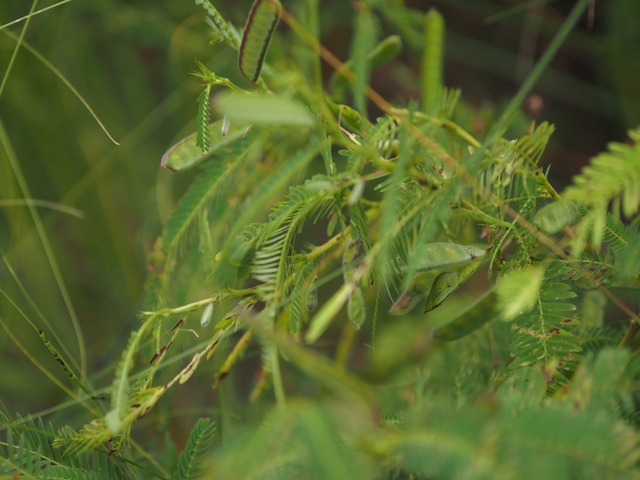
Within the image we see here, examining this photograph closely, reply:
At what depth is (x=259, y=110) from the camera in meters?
0.24

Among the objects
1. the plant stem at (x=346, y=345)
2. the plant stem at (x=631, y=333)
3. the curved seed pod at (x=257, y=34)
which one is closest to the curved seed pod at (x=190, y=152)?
the curved seed pod at (x=257, y=34)

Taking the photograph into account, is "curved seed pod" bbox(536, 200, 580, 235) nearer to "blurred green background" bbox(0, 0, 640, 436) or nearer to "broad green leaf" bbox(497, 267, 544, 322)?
"broad green leaf" bbox(497, 267, 544, 322)

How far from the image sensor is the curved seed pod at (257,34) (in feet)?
1.03

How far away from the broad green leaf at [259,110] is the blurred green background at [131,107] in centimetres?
73

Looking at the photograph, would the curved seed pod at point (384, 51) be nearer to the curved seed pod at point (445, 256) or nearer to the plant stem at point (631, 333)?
the curved seed pod at point (445, 256)

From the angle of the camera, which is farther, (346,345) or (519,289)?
(346,345)

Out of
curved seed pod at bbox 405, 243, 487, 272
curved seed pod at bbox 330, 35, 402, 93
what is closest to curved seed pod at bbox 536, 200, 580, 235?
curved seed pod at bbox 405, 243, 487, 272

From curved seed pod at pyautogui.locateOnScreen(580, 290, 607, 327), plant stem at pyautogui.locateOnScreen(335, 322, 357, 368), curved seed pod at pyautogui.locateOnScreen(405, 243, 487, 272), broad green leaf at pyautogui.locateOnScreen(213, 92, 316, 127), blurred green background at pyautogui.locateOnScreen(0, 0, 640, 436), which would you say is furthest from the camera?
blurred green background at pyautogui.locateOnScreen(0, 0, 640, 436)

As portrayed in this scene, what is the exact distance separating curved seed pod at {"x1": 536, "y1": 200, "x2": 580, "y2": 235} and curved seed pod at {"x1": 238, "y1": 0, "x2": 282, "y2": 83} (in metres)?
0.24

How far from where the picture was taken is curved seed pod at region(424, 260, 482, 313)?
1.20 ft

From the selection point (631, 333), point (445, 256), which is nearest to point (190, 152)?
point (445, 256)

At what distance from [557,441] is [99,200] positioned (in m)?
1.13

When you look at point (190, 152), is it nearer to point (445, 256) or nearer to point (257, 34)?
point (257, 34)

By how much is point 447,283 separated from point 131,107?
1070 mm
